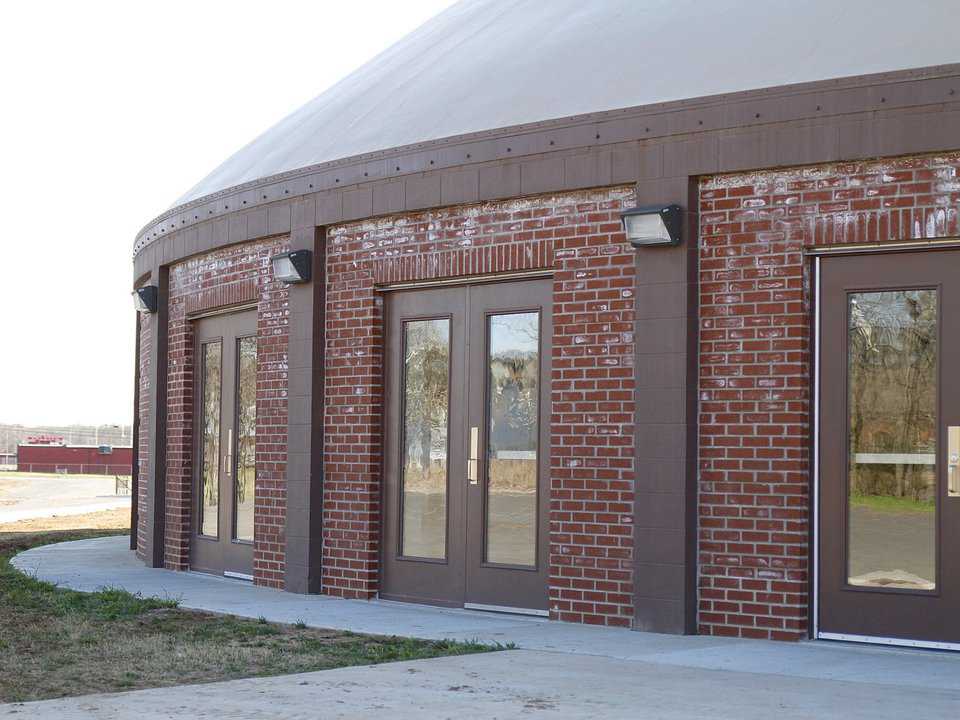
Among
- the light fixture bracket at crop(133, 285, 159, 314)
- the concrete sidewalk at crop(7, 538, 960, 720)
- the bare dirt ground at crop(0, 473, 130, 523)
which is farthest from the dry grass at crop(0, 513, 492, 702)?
the bare dirt ground at crop(0, 473, 130, 523)

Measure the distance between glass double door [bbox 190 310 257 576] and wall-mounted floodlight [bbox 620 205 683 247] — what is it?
15.8ft

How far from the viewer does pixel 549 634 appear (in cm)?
863

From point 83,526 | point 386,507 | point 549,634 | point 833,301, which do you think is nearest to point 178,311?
point 386,507

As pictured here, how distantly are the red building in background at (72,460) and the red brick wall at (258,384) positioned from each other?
59.6 meters

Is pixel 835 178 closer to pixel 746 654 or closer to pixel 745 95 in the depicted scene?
pixel 745 95

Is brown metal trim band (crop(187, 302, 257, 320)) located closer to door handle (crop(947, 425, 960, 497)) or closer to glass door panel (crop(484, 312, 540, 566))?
glass door panel (crop(484, 312, 540, 566))

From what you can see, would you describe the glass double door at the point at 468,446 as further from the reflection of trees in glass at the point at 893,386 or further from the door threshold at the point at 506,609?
the reflection of trees in glass at the point at 893,386

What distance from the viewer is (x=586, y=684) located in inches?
260

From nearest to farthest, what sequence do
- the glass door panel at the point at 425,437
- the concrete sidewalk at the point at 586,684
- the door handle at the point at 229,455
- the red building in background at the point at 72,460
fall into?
the concrete sidewalk at the point at 586,684 → the glass door panel at the point at 425,437 → the door handle at the point at 229,455 → the red building in background at the point at 72,460

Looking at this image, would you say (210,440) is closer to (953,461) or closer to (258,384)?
(258,384)

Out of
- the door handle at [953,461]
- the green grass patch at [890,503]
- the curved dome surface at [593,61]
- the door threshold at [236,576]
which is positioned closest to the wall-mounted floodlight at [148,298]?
the curved dome surface at [593,61]

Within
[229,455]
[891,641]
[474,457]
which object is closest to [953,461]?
[891,641]

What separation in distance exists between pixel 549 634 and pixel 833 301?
2811mm

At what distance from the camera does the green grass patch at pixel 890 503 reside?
8.06 meters
